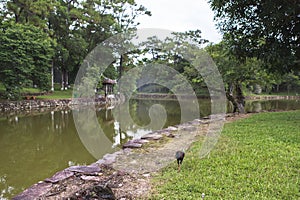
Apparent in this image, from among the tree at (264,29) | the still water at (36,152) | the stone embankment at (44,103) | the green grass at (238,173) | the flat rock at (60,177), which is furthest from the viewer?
the stone embankment at (44,103)

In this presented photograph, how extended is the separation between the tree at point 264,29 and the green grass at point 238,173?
8.58ft

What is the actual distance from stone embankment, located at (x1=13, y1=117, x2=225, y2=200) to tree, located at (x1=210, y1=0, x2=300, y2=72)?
353cm

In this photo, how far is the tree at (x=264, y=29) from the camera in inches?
219

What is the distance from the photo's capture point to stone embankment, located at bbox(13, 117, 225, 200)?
8.44 feet

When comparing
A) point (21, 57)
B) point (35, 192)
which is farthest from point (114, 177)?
point (21, 57)

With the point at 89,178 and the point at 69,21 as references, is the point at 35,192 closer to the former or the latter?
the point at 89,178

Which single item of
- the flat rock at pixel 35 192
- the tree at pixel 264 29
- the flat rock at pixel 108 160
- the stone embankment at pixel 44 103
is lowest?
the flat rock at pixel 35 192

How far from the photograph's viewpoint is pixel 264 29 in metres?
5.99

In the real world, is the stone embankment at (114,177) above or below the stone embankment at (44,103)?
below

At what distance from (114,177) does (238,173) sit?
5.25ft

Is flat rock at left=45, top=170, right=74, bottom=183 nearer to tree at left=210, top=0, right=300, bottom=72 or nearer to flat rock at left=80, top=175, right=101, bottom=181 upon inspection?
flat rock at left=80, top=175, right=101, bottom=181

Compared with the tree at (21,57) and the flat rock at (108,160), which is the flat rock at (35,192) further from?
the tree at (21,57)

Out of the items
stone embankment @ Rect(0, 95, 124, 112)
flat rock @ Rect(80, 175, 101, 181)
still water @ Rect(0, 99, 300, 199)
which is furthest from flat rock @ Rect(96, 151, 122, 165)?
stone embankment @ Rect(0, 95, 124, 112)

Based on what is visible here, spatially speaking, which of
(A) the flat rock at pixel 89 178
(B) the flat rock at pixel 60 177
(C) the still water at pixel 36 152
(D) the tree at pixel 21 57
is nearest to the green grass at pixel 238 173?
(A) the flat rock at pixel 89 178
